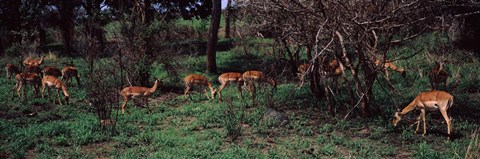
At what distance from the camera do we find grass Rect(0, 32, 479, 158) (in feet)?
26.1

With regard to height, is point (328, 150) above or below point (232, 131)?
below

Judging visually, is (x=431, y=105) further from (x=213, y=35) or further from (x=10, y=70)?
(x=10, y=70)

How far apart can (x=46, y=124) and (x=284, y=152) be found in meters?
5.06

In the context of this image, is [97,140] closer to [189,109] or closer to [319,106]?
[189,109]

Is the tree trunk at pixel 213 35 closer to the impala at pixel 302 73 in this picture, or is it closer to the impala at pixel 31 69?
the impala at pixel 302 73

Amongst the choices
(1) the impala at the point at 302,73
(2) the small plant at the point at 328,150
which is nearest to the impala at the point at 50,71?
(1) the impala at the point at 302,73

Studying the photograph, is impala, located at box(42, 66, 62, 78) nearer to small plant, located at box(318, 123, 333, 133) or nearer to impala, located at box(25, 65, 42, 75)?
impala, located at box(25, 65, 42, 75)

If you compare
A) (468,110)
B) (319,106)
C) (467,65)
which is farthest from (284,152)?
(467,65)

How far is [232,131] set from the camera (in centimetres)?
898

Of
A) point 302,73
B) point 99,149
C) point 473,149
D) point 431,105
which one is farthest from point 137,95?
point 473,149

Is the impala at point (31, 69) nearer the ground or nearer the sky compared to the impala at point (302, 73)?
nearer the ground

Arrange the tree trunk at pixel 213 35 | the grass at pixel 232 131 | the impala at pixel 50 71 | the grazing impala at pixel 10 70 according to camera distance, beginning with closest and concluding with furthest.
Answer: the grass at pixel 232 131
the impala at pixel 50 71
the grazing impala at pixel 10 70
the tree trunk at pixel 213 35

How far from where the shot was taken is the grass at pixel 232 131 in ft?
26.1

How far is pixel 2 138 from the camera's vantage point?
884 cm
